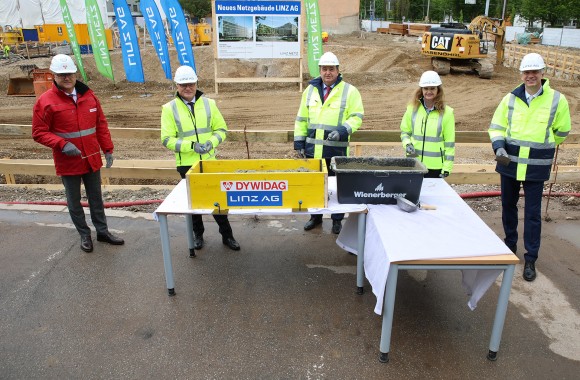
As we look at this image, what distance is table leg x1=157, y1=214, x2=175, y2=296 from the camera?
13.1 feet

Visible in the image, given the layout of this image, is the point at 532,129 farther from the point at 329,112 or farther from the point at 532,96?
the point at 329,112

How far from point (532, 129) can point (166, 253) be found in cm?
347

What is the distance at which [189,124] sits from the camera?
4.74 meters

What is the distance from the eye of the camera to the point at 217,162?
4.32m

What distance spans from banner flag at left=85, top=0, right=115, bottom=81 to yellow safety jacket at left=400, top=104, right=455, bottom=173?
53.7ft

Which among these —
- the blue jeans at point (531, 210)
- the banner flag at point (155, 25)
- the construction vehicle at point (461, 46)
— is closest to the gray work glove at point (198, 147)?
the blue jeans at point (531, 210)

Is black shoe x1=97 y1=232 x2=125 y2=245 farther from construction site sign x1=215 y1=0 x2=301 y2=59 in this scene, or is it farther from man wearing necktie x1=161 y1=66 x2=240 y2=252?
construction site sign x1=215 y1=0 x2=301 y2=59

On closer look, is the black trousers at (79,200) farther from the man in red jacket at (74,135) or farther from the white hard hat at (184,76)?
the white hard hat at (184,76)

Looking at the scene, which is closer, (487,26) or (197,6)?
(487,26)

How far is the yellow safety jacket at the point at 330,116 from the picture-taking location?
16.3 ft

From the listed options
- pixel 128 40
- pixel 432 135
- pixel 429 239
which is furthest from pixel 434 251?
pixel 128 40

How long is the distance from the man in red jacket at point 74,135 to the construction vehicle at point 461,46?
18.4m

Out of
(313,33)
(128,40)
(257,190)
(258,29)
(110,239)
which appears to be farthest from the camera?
(128,40)

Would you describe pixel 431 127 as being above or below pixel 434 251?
above
